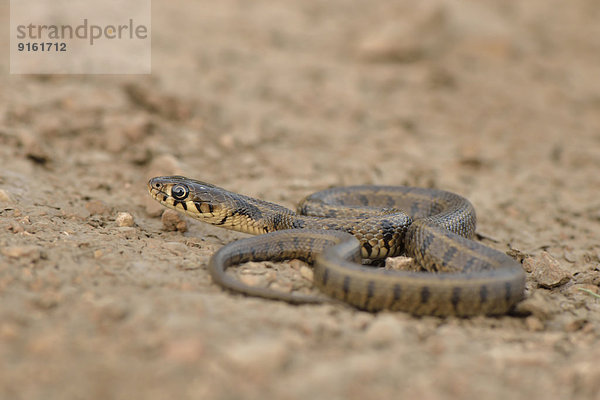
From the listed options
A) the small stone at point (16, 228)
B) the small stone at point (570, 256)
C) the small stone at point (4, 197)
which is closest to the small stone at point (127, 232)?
the small stone at point (16, 228)

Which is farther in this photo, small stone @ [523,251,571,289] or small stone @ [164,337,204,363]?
small stone @ [523,251,571,289]

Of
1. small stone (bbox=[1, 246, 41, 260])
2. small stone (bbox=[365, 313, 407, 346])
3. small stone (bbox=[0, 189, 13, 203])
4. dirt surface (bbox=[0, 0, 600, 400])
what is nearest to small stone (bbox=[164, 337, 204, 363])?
dirt surface (bbox=[0, 0, 600, 400])

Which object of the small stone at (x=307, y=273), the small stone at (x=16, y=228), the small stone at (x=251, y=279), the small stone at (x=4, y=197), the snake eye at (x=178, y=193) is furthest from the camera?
the snake eye at (x=178, y=193)

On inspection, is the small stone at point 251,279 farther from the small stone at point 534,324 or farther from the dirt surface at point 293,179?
the small stone at point 534,324

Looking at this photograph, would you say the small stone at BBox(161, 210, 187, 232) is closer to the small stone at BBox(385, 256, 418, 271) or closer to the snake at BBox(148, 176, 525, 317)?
the snake at BBox(148, 176, 525, 317)

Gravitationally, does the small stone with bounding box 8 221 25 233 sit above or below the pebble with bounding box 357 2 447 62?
below

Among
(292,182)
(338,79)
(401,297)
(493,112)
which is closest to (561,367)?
(401,297)

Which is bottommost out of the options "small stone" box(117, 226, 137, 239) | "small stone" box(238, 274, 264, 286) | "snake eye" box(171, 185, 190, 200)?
"small stone" box(238, 274, 264, 286)
